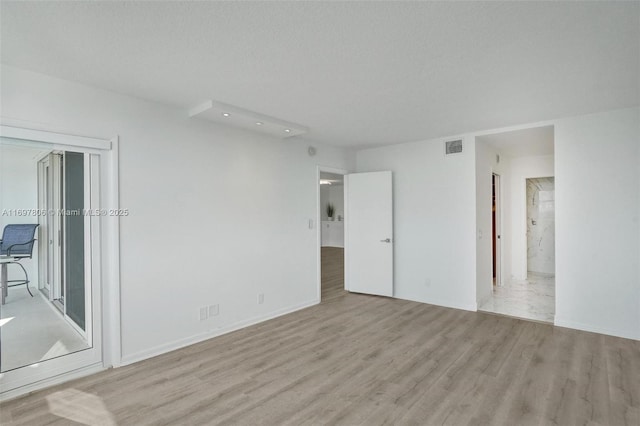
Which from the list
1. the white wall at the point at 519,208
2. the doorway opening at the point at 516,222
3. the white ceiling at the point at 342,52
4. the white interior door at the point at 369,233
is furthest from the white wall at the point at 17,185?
the white wall at the point at 519,208

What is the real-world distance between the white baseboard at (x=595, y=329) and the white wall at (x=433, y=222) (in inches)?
40.1

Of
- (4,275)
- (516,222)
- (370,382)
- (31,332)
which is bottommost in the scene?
(370,382)

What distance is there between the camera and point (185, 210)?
3.58 m

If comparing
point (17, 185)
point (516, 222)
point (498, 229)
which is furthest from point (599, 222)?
point (17, 185)

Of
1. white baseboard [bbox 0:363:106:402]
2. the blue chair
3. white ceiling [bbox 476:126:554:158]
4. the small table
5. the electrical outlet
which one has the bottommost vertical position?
white baseboard [bbox 0:363:106:402]

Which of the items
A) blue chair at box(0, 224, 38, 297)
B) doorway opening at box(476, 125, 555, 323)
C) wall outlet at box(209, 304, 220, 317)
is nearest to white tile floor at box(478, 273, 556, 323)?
doorway opening at box(476, 125, 555, 323)

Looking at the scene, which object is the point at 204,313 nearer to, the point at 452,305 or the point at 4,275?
the point at 4,275

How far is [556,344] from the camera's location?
350 centimetres

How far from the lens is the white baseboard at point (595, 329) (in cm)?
362

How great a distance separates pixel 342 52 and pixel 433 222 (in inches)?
138

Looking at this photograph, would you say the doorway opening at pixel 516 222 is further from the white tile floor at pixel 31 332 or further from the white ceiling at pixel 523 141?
the white tile floor at pixel 31 332

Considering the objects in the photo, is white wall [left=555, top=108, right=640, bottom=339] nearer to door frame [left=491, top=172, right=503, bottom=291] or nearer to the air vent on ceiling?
the air vent on ceiling

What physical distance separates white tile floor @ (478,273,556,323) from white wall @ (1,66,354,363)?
2997 millimetres

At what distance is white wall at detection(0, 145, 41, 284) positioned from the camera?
2635mm
